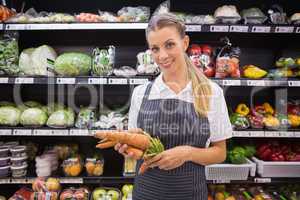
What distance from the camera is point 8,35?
205cm

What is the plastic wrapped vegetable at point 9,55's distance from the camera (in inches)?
79.0

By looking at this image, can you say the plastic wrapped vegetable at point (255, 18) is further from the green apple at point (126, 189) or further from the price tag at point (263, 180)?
the green apple at point (126, 189)

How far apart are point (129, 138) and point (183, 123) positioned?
Result: 1.01 ft

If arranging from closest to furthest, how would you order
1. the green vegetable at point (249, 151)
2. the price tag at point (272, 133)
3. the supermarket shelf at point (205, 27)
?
the supermarket shelf at point (205, 27) → the price tag at point (272, 133) → the green vegetable at point (249, 151)

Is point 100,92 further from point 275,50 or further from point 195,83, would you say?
point 275,50

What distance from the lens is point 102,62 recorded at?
6.57 ft

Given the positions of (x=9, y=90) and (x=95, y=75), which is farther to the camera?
(x=9, y=90)

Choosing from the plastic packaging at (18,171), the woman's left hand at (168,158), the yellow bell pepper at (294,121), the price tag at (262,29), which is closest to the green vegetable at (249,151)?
the yellow bell pepper at (294,121)

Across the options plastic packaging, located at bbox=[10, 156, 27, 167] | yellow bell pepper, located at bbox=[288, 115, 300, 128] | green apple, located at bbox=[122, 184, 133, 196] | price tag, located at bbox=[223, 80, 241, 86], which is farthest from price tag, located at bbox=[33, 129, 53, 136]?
yellow bell pepper, located at bbox=[288, 115, 300, 128]

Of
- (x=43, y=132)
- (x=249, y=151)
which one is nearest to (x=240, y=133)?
(x=249, y=151)

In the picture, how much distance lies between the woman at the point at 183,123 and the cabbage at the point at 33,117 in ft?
3.77

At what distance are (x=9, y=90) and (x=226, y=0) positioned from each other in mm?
2351

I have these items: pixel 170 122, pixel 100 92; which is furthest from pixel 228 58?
pixel 100 92

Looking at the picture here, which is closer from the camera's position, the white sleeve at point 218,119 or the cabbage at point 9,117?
the white sleeve at point 218,119
